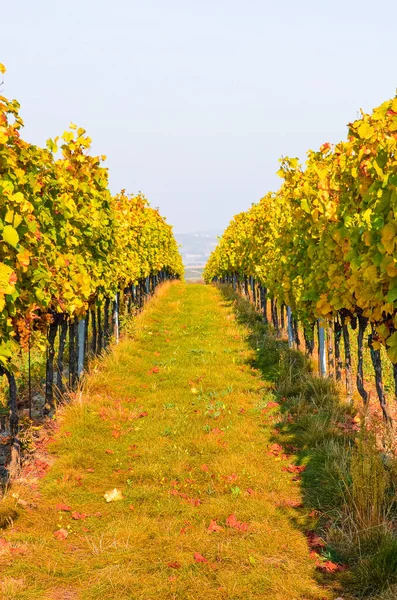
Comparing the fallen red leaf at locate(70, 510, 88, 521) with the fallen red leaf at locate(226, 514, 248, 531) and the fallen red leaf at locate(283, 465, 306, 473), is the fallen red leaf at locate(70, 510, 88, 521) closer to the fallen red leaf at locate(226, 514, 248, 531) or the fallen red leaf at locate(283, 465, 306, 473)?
the fallen red leaf at locate(226, 514, 248, 531)

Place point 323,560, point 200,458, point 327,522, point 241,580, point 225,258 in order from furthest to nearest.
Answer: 1. point 225,258
2. point 200,458
3. point 327,522
4. point 323,560
5. point 241,580

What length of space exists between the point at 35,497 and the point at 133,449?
1712mm

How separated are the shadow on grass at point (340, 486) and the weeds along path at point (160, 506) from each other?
26 centimetres

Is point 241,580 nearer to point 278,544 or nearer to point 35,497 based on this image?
point 278,544

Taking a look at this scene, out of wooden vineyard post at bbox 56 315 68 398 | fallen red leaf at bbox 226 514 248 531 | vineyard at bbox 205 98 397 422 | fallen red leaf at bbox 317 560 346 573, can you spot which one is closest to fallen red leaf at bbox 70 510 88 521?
fallen red leaf at bbox 226 514 248 531

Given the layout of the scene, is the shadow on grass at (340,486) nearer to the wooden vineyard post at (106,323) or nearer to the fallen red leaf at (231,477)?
the fallen red leaf at (231,477)

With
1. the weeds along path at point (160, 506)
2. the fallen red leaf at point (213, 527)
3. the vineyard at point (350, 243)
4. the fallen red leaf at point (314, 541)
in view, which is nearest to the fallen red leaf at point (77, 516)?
the weeds along path at point (160, 506)

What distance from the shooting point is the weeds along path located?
15.0ft

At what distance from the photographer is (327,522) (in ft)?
17.9

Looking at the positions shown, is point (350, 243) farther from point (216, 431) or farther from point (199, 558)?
point (199, 558)

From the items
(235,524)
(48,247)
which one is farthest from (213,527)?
(48,247)

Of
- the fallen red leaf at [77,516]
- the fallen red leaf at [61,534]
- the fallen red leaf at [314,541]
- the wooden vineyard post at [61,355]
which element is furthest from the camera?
the wooden vineyard post at [61,355]

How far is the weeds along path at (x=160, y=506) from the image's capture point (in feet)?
15.0

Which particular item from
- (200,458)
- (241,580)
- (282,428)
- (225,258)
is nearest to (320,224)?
(282,428)
